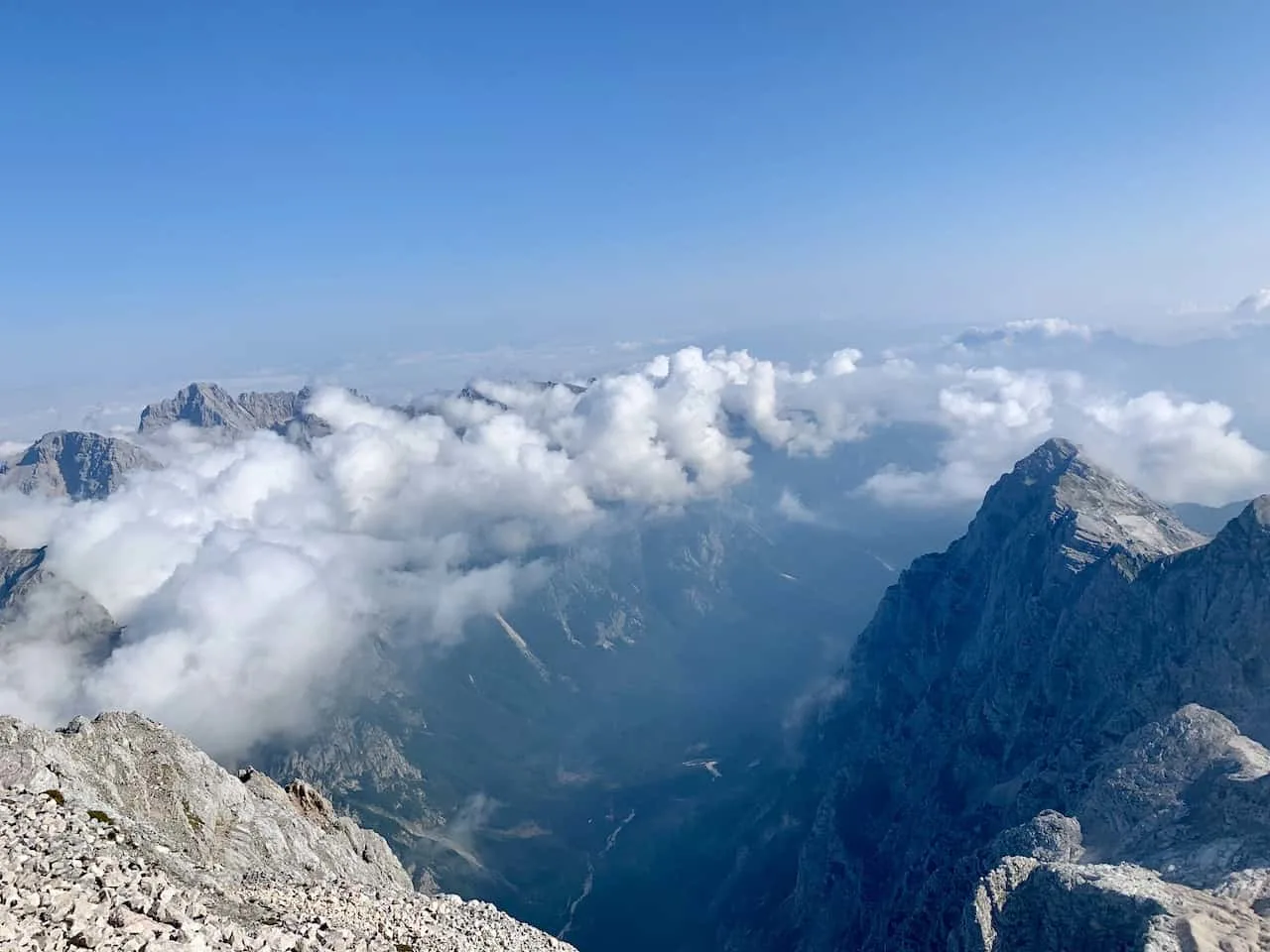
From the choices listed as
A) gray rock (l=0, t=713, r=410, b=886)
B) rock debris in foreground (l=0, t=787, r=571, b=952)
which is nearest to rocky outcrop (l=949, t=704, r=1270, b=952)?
rock debris in foreground (l=0, t=787, r=571, b=952)

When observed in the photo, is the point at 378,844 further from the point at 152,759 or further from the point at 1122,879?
the point at 1122,879

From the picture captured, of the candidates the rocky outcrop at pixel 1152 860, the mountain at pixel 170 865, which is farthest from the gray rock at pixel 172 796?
the rocky outcrop at pixel 1152 860

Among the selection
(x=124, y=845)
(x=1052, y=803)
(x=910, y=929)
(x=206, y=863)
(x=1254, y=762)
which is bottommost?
(x=910, y=929)

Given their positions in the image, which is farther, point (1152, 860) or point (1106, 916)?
point (1152, 860)

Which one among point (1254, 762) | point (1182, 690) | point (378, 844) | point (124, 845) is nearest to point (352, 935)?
point (124, 845)

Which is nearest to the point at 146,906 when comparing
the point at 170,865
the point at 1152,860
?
the point at 170,865

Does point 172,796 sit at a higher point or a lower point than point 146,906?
lower

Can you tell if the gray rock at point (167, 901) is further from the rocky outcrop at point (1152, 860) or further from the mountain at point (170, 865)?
the rocky outcrop at point (1152, 860)

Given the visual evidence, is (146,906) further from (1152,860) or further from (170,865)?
(1152,860)
